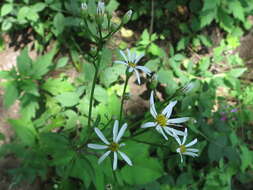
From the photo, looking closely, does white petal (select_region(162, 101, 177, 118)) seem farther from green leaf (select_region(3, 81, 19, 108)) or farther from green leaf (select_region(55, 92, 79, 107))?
green leaf (select_region(3, 81, 19, 108))

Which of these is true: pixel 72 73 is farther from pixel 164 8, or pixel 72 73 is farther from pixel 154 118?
pixel 154 118

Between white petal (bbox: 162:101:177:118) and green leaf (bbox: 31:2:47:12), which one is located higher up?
green leaf (bbox: 31:2:47:12)

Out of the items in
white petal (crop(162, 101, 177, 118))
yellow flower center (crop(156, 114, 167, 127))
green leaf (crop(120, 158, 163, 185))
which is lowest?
green leaf (crop(120, 158, 163, 185))

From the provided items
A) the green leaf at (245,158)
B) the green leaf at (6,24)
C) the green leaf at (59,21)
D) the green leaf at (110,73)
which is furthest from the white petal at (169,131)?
the green leaf at (6,24)

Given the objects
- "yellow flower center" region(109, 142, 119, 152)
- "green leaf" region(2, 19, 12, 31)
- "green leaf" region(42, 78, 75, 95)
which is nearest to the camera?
"yellow flower center" region(109, 142, 119, 152)

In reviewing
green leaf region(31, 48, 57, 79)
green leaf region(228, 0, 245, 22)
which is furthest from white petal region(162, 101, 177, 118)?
green leaf region(228, 0, 245, 22)

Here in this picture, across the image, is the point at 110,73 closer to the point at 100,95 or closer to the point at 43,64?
the point at 100,95
